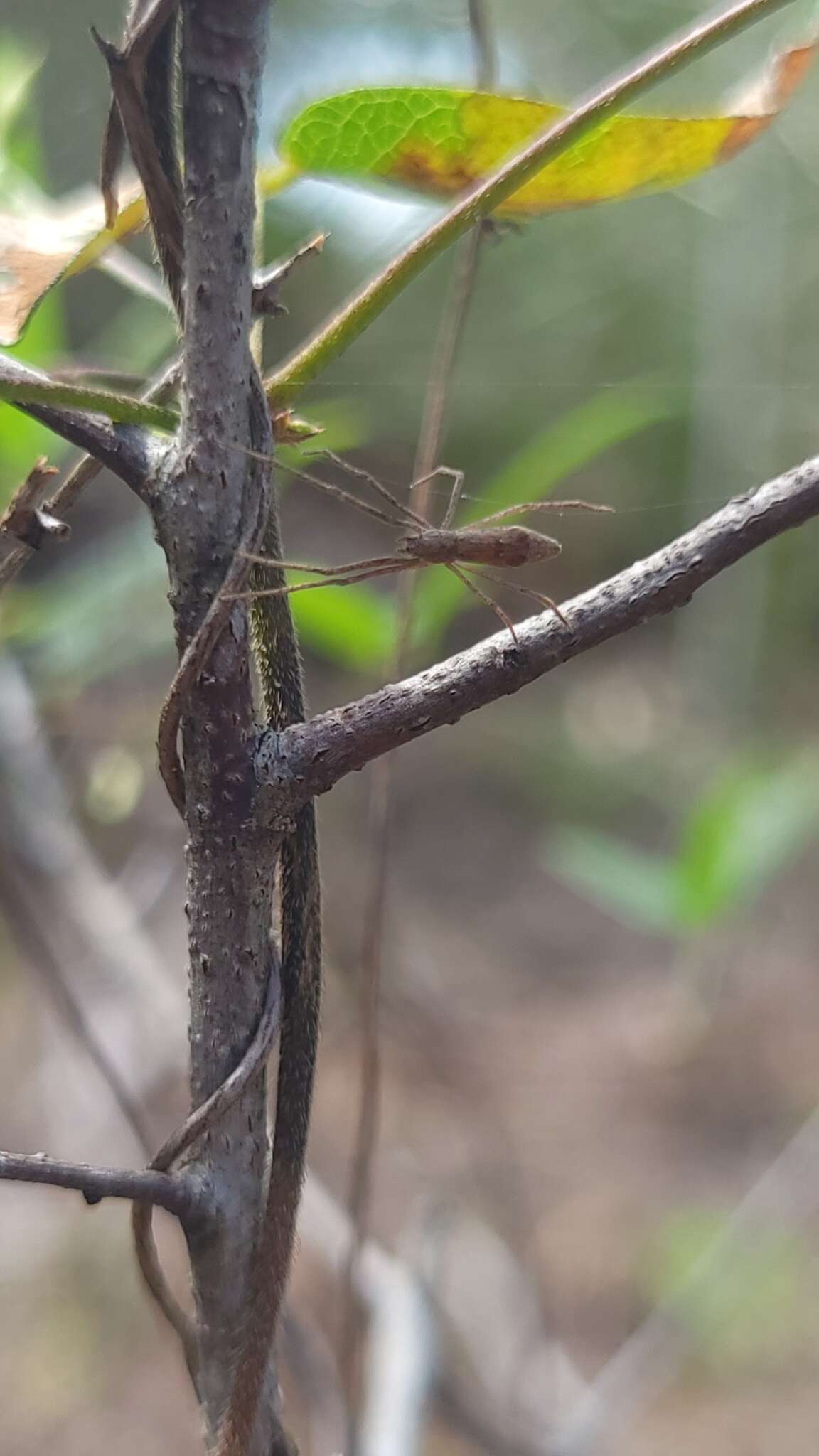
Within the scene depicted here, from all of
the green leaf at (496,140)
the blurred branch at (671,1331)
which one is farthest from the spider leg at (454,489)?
the blurred branch at (671,1331)

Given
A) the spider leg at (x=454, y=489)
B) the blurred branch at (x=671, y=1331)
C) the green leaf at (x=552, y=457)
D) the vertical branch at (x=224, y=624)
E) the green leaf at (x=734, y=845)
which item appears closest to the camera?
the vertical branch at (x=224, y=624)

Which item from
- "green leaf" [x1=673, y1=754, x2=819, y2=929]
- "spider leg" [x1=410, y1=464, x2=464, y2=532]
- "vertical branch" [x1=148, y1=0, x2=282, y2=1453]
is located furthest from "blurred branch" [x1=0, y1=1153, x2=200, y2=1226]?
"green leaf" [x1=673, y1=754, x2=819, y2=929]

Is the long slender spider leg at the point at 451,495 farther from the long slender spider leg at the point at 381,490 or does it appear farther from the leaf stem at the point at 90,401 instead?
the leaf stem at the point at 90,401

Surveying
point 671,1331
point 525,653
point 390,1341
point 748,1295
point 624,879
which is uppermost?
point 525,653

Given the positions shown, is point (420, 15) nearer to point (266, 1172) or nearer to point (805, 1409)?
point (266, 1172)

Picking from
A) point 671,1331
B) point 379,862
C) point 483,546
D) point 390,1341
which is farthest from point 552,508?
point 671,1331

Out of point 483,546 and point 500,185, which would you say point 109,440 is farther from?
point 483,546
